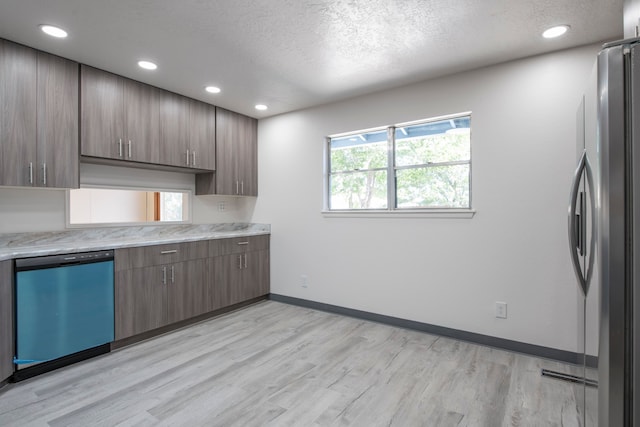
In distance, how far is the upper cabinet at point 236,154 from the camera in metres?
4.11

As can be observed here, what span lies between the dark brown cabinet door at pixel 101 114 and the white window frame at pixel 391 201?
7.16 feet

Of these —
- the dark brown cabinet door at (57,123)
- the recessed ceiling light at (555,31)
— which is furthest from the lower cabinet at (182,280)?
the recessed ceiling light at (555,31)

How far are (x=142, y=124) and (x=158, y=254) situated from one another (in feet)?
4.28

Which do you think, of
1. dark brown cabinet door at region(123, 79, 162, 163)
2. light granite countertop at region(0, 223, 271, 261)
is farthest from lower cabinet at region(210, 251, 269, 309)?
dark brown cabinet door at region(123, 79, 162, 163)

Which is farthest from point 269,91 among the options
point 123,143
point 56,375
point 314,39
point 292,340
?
point 56,375

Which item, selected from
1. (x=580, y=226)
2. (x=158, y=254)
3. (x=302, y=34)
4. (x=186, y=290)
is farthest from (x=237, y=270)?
(x=580, y=226)

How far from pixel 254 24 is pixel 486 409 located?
2.92 m

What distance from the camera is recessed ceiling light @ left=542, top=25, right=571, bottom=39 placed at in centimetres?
231

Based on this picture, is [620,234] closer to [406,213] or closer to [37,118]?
[406,213]

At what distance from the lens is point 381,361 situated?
2654mm

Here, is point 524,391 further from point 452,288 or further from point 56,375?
point 56,375

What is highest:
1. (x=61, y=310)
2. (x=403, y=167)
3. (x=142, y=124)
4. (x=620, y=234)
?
(x=142, y=124)

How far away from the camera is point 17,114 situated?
250 centimetres

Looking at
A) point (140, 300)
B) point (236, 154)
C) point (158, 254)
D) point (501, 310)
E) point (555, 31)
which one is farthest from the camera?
point (236, 154)
